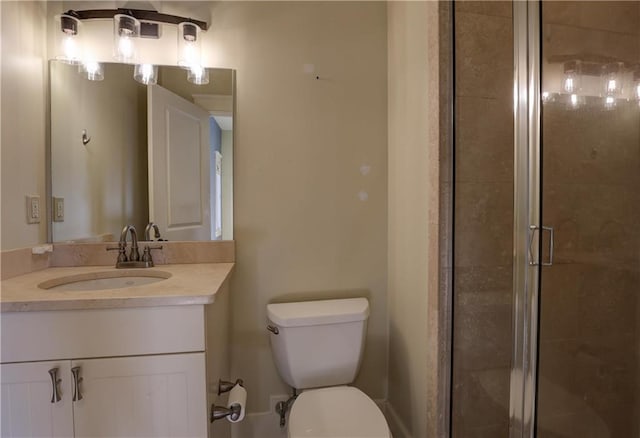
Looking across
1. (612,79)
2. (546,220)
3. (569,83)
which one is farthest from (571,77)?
(546,220)

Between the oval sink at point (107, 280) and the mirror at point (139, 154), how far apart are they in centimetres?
20

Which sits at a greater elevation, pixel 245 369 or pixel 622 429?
pixel 245 369

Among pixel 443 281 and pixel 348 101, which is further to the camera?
pixel 348 101

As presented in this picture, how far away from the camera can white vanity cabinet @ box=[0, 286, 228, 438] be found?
2.90ft

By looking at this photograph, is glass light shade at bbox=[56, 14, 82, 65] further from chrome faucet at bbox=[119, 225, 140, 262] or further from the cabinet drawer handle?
the cabinet drawer handle

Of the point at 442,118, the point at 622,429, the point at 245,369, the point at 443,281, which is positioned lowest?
the point at 622,429

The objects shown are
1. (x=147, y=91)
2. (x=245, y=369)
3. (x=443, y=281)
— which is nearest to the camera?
(x=443, y=281)

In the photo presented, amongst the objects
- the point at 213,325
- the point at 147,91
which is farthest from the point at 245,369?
the point at 147,91

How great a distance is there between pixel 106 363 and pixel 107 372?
0.09ft

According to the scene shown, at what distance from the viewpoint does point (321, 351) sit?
4.40 feet

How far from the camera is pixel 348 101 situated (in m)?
1.58

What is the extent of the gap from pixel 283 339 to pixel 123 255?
0.81 metres

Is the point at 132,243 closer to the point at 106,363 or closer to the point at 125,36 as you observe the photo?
the point at 106,363

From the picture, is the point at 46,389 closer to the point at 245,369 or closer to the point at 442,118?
the point at 245,369
